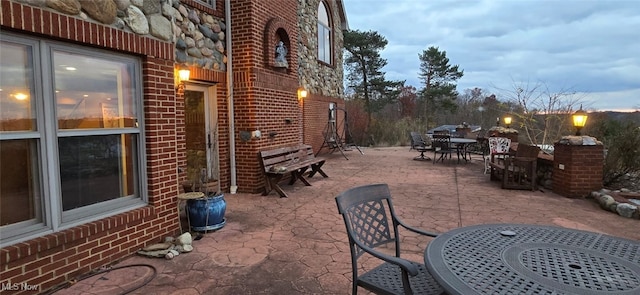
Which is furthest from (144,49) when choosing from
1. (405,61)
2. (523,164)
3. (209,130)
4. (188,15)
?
(405,61)

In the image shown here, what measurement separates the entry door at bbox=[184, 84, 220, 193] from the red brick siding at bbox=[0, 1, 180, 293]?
208 centimetres

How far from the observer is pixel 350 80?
81.6 ft

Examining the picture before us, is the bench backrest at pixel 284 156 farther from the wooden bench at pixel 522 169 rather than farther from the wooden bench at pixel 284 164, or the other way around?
the wooden bench at pixel 522 169

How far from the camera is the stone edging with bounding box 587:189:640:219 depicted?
4.61 m

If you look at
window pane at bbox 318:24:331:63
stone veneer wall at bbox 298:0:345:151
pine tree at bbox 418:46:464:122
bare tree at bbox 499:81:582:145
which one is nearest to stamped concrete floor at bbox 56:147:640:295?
stone veneer wall at bbox 298:0:345:151

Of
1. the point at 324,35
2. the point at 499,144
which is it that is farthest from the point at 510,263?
the point at 324,35

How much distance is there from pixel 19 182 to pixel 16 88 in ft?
2.39

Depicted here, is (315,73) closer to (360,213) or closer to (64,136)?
(64,136)

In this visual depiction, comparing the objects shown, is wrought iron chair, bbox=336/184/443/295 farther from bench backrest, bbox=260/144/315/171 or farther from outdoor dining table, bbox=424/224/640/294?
bench backrest, bbox=260/144/315/171

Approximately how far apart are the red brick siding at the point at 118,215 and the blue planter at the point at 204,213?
221mm

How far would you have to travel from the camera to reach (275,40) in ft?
22.2

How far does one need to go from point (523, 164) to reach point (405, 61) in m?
26.7

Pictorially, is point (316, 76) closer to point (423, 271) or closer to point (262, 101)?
point (262, 101)

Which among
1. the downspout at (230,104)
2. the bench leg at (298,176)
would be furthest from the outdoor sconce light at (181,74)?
the bench leg at (298,176)
